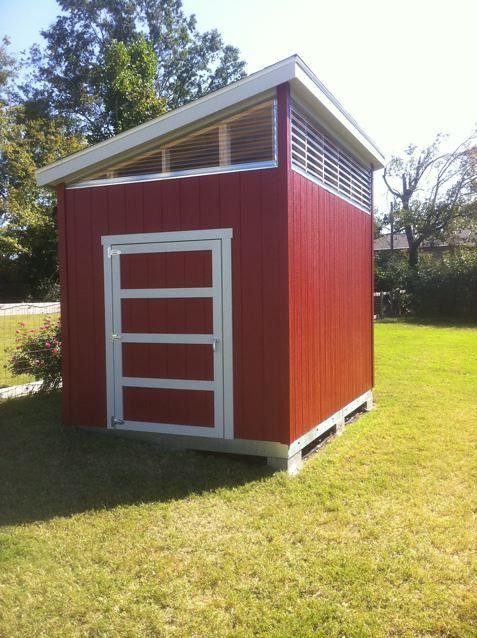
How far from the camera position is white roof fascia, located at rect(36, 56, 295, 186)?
4.68m

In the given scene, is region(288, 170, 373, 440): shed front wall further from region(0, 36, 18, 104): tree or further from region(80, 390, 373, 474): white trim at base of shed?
region(0, 36, 18, 104): tree

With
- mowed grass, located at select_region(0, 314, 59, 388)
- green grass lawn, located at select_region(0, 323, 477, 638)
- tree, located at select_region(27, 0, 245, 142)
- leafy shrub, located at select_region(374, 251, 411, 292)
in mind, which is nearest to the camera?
green grass lawn, located at select_region(0, 323, 477, 638)

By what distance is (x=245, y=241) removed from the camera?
4980 millimetres

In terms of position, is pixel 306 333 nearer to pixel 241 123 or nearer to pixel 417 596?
pixel 241 123

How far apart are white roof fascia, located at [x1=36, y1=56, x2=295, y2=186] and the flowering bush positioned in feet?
8.48

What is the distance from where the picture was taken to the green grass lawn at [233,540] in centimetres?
287

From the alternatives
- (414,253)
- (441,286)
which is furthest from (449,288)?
(414,253)

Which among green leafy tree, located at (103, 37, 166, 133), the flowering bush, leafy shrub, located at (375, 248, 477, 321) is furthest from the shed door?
leafy shrub, located at (375, 248, 477, 321)

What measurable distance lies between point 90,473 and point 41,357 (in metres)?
3.13

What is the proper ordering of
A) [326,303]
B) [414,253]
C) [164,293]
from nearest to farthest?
[164,293], [326,303], [414,253]

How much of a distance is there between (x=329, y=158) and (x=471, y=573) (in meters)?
4.19

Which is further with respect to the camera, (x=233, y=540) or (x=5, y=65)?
(x=5, y=65)

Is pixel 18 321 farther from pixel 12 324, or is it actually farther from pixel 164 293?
pixel 164 293

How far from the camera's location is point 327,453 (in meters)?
5.62
